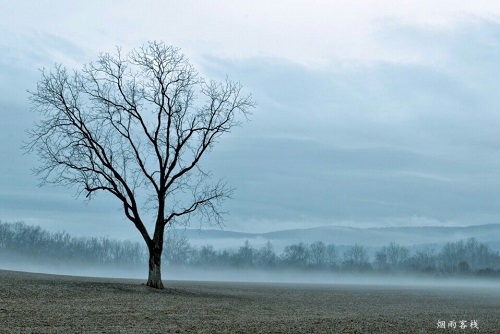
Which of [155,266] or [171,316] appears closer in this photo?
[171,316]

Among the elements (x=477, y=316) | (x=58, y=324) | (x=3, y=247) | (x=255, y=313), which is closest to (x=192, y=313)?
(x=255, y=313)

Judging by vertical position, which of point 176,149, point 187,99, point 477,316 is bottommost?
point 477,316

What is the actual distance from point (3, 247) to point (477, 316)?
561 feet

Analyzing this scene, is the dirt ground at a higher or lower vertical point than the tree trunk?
lower

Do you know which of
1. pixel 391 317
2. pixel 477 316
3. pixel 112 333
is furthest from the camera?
pixel 477 316

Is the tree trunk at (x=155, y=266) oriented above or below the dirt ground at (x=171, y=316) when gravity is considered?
above

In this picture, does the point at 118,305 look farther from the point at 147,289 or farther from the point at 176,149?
the point at 176,149

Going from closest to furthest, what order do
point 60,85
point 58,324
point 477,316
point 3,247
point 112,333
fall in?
point 112,333
point 58,324
point 477,316
point 60,85
point 3,247

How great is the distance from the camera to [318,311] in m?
35.7

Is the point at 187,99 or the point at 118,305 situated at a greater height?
the point at 187,99

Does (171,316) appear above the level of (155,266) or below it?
below

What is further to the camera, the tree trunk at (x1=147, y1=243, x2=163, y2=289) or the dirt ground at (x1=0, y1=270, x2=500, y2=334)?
the tree trunk at (x1=147, y1=243, x2=163, y2=289)

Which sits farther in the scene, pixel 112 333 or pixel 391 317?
pixel 391 317

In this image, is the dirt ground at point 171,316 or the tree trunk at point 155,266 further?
the tree trunk at point 155,266
